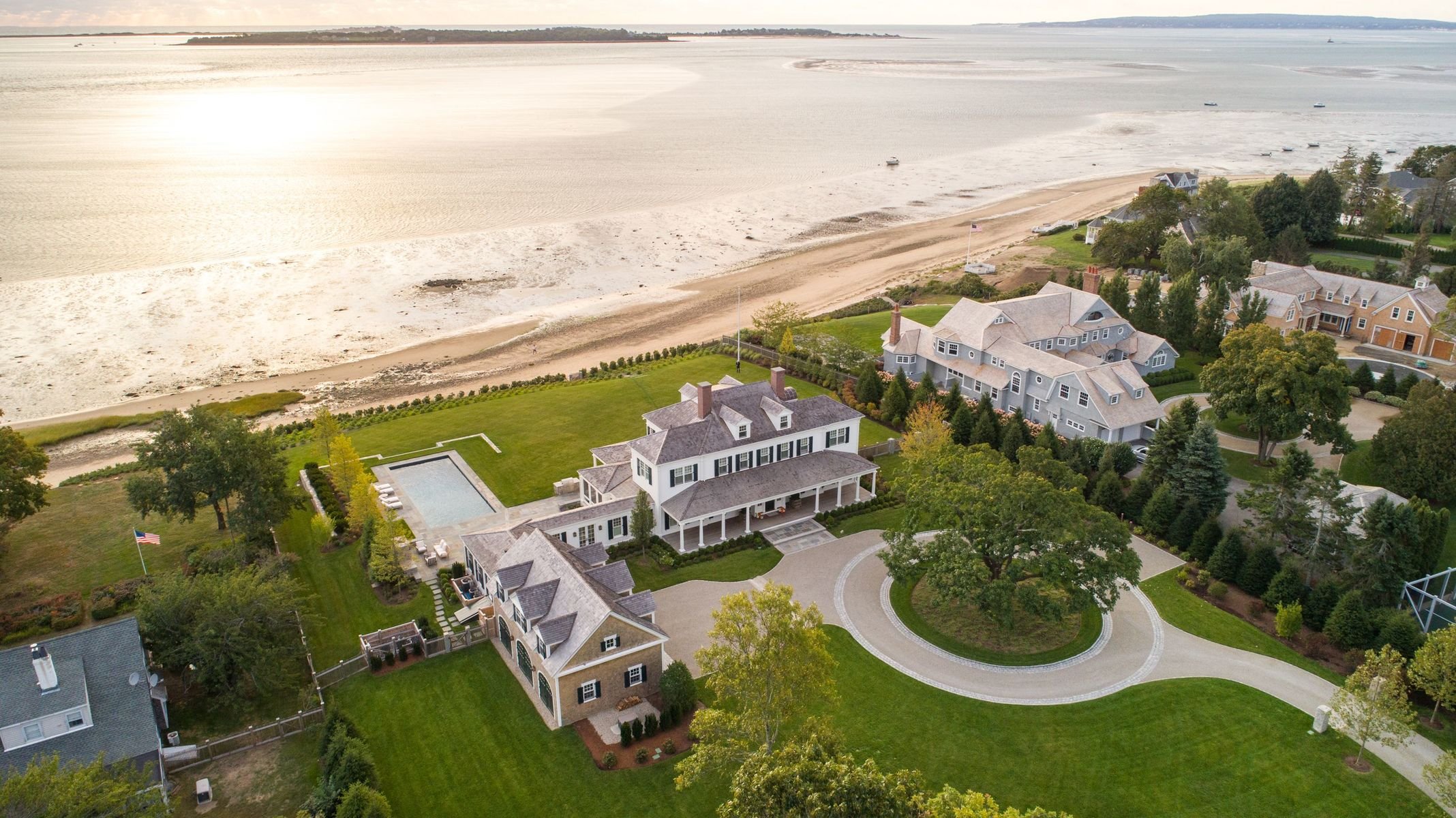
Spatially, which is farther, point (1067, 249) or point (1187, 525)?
point (1067, 249)

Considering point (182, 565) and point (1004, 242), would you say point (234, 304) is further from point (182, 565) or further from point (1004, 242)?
point (1004, 242)

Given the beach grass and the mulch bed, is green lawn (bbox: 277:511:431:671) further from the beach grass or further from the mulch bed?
the beach grass

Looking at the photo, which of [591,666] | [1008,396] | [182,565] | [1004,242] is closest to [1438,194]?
[1004,242]

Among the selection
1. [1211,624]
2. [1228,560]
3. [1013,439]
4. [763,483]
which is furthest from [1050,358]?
[763,483]

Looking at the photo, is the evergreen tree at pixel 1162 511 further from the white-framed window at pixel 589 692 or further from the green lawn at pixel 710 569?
the white-framed window at pixel 589 692

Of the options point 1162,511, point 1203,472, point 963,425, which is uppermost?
point 1203,472

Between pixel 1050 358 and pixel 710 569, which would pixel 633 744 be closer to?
pixel 710 569
